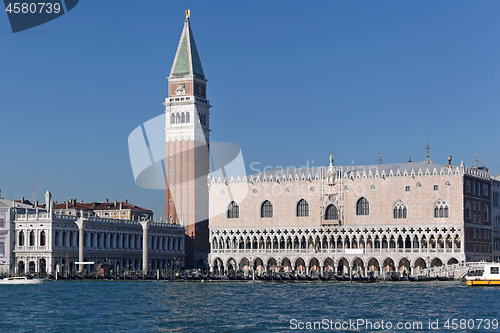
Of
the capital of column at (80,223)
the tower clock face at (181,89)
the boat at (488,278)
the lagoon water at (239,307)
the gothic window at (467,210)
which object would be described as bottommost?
the lagoon water at (239,307)

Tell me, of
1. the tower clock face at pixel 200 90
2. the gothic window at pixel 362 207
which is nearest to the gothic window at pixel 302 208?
the gothic window at pixel 362 207

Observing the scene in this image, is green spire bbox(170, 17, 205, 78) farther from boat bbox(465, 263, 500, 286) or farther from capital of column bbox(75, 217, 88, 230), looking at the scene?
boat bbox(465, 263, 500, 286)

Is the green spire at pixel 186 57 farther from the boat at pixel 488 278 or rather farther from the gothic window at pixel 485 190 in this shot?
the boat at pixel 488 278

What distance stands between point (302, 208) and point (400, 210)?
1027 cm

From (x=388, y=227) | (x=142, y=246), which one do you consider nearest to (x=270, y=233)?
(x=388, y=227)

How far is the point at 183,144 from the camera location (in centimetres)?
10212

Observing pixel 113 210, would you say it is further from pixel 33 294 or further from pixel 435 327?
pixel 435 327

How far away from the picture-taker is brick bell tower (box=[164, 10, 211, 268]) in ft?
332

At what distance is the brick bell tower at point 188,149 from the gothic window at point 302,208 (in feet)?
62.6

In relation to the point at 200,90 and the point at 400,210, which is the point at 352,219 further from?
the point at 200,90

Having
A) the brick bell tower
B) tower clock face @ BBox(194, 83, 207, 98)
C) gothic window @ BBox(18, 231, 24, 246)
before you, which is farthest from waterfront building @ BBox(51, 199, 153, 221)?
gothic window @ BBox(18, 231, 24, 246)

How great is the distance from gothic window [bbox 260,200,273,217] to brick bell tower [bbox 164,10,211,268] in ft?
50.7

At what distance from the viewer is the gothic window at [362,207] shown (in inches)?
3236

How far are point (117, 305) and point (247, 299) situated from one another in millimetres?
8435
